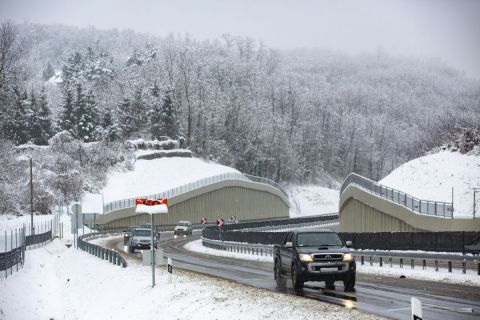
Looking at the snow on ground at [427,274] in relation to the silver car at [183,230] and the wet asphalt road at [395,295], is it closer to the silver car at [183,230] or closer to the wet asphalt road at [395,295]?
the wet asphalt road at [395,295]

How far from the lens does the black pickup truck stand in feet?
63.4

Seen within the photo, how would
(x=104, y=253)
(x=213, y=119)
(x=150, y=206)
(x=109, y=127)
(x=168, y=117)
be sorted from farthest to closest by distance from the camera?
1. (x=213, y=119)
2. (x=168, y=117)
3. (x=109, y=127)
4. (x=104, y=253)
5. (x=150, y=206)

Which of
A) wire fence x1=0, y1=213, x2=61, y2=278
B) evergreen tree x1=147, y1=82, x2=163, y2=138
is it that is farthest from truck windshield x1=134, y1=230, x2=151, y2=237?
evergreen tree x1=147, y1=82, x2=163, y2=138

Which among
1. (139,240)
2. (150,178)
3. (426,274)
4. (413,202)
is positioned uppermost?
(413,202)

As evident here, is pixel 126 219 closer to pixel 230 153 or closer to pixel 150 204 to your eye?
pixel 230 153

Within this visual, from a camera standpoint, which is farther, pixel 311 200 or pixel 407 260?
pixel 311 200

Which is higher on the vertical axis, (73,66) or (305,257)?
(73,66)

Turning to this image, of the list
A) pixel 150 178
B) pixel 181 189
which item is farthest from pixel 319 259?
pixel 150 178

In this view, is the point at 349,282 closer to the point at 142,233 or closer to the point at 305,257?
the point at 305,257

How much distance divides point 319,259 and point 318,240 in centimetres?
119

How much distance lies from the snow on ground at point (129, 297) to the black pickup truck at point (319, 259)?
3.92 feet

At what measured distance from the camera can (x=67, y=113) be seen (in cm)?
11200

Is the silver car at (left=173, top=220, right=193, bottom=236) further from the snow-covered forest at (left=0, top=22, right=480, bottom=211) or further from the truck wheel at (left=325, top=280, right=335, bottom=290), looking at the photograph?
the truck wheel at (left=325, top=280, right=335, bottom=290)

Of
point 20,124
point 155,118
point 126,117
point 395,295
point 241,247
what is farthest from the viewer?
point 126,117
